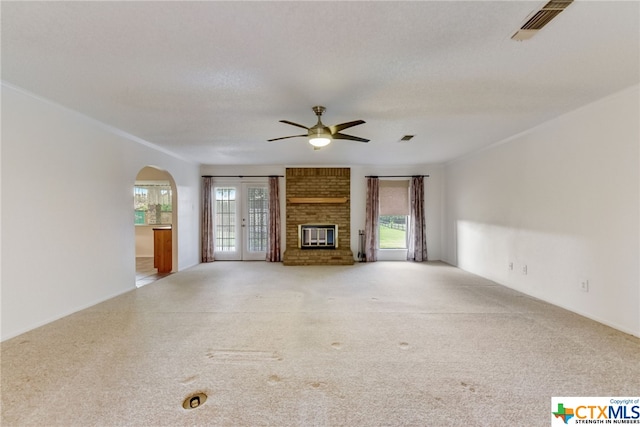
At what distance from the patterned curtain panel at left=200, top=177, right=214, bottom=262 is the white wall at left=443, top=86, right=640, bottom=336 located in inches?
250

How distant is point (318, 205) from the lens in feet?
25.0

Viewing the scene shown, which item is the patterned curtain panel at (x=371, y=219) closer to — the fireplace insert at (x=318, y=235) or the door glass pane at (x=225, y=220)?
the fireplace insert at (x=318, y=235)

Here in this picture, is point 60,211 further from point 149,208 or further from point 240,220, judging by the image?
point 149,208

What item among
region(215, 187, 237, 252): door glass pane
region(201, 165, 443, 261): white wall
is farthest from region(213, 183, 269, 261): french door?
region(201, 165, 443, 261): white wall

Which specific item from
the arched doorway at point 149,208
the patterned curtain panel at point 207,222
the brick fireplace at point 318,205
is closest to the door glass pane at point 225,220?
the patterned curtain panel at point 207,222

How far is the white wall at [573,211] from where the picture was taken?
9.93 ft

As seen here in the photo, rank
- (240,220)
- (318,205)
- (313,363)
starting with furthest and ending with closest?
(240,220), (318,205), (313,363)

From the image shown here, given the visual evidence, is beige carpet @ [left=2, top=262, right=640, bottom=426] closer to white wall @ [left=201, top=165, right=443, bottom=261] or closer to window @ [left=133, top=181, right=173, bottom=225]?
white wall @ [left=201, top=165, right=443, bottom=261]

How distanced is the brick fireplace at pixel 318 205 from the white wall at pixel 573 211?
322 cm

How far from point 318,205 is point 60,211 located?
5.17m

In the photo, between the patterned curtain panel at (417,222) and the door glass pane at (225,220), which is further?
the door glass pane at (225,220)

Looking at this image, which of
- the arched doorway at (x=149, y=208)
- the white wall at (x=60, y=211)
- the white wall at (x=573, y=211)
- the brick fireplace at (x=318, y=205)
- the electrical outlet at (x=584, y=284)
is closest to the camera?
the white wall at (x=60, y=211)

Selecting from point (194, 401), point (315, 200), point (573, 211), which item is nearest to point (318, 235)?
point (315, 200)

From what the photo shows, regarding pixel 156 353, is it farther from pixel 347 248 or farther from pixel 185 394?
pixel 347 248
